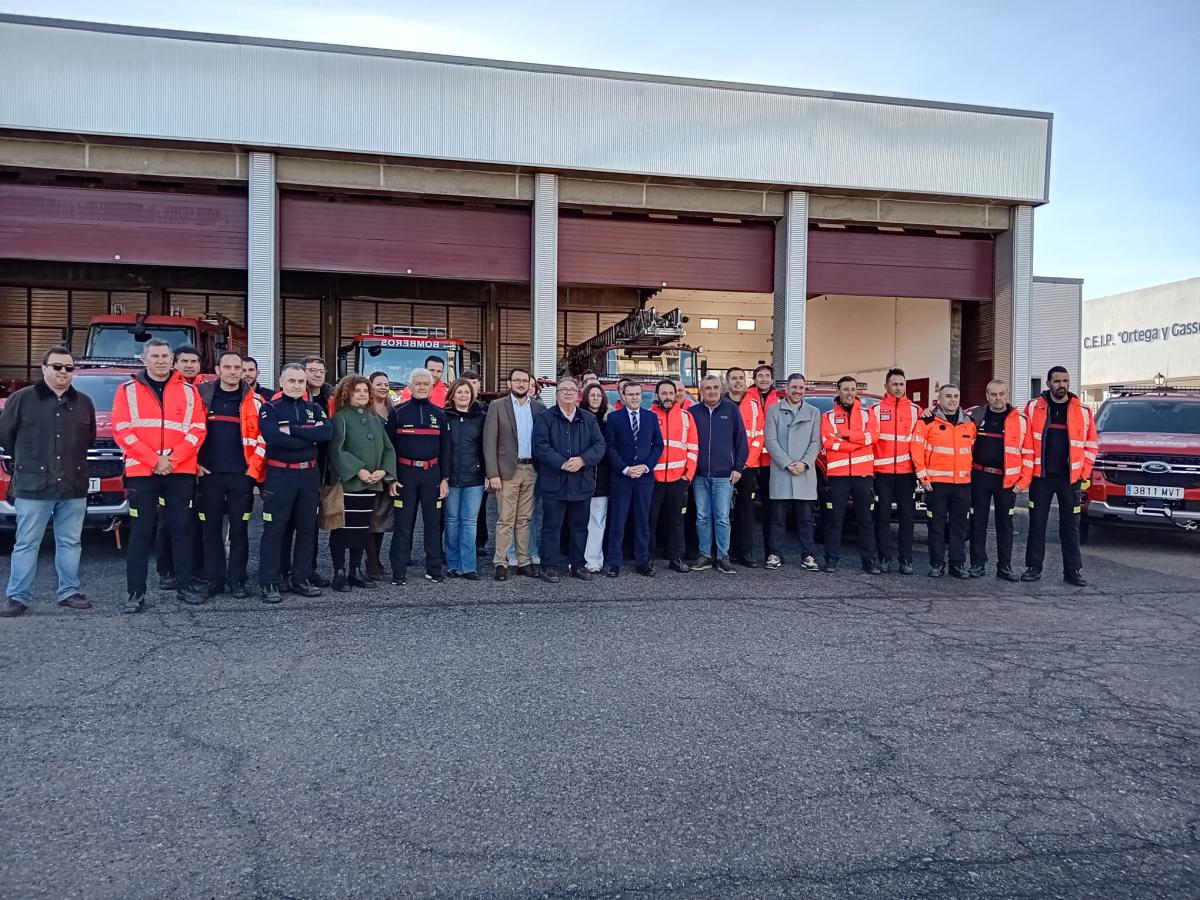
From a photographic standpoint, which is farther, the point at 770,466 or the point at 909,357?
the point at 909,357

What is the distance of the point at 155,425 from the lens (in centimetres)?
655

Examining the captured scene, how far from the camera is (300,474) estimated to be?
696cm

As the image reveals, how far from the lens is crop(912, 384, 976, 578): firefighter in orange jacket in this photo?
8289mm

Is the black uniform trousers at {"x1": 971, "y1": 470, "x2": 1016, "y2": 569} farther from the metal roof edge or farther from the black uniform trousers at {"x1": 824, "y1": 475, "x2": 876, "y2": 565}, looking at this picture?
the metal roof edge

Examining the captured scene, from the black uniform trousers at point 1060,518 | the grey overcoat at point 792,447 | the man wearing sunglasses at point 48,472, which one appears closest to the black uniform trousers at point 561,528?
the grey overcoat at point 792,447

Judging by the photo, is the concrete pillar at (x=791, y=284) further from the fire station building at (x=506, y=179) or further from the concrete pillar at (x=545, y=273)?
the concrete pillar at (x=545, y=273)

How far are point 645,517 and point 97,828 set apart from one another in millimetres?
5679

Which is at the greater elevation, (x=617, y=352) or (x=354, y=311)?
(x=354, y=311)

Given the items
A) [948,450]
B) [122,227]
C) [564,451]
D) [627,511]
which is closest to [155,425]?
[564,451]

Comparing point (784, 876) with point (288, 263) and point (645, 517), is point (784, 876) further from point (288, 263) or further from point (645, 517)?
point (288, 263)

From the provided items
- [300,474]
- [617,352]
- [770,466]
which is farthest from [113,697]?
[617,352]

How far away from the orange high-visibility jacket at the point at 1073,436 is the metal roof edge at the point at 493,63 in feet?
38.2

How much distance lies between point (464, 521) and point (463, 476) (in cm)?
43

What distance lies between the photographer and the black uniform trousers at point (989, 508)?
8.27 meters
